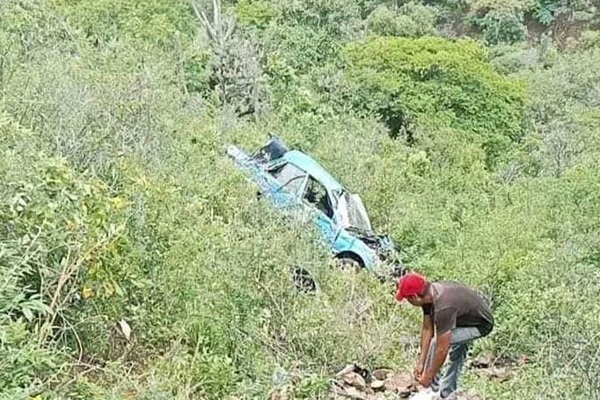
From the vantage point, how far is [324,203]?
11000 mm

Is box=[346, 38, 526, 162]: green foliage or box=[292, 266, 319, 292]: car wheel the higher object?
box=[292, 266, 319, 292]: car wheel

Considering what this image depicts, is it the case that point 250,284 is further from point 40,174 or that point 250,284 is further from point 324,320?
point 40,174

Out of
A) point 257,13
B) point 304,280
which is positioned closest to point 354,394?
point 304,280

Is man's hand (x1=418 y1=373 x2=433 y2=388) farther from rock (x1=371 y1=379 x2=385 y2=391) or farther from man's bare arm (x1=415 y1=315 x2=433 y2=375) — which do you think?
rock (x1=371 y1=379 x2=385 y2=391)

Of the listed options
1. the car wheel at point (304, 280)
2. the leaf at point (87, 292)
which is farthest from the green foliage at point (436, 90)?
the leaf at point (87, 292)

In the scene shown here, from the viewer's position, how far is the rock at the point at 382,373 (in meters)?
7.23

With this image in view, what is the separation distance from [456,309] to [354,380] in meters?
1.22

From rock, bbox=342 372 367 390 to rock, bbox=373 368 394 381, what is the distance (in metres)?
0.26

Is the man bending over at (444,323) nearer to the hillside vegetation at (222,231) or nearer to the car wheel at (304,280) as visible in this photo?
the hillside vegetation at (222,231)

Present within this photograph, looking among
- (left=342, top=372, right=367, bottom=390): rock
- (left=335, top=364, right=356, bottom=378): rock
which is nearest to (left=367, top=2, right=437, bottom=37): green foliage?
(left=335, top=364, right=356, bottom=378): rock

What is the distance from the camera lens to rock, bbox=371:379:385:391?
698 cm

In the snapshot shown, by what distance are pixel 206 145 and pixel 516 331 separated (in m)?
5.53

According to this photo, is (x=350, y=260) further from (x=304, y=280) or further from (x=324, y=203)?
(x=304, y=280)

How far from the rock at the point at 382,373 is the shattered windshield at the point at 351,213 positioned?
11.8ft
